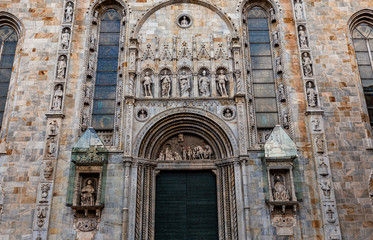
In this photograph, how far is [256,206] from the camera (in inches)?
517

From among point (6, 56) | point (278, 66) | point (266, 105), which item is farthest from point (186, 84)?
point (6, 56)

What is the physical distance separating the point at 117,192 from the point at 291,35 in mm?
9998

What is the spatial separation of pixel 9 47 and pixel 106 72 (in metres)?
4.75

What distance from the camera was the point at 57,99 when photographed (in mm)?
14523

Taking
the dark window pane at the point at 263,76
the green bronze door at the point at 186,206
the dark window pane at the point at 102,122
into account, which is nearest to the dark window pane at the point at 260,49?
the dark window pane at the point at 263,76

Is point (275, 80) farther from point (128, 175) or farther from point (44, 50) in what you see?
point (44, 50)

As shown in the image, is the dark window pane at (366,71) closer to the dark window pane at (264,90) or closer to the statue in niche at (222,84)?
the dark window pane at (264,90)

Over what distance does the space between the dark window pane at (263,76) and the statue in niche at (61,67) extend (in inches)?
319

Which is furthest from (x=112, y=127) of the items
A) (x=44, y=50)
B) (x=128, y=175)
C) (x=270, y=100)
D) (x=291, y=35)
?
(x=291, y=35)

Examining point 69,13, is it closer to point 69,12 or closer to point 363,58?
point 69,12

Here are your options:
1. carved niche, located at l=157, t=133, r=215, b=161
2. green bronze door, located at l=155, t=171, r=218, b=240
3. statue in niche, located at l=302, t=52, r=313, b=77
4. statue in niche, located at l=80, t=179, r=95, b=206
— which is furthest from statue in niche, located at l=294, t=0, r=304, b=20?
statue in niche, located at l=80, t=179, r=95, b=206

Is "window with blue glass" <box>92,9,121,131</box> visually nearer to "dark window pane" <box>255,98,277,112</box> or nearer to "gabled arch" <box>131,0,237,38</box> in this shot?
"gabled arch" <box>131,0,237,38</box>

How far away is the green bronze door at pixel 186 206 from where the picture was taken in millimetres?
Answer: 13547

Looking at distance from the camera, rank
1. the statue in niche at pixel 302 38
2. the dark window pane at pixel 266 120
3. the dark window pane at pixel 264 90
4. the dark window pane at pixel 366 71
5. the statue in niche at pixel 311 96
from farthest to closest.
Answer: the dark window pane at pixel 366 71
the statue in niche at pixel 302 38
the dark window pane at pixel 264 90
the dark window pane at pixel 266 120
the statue in niche at pixel 311 96
